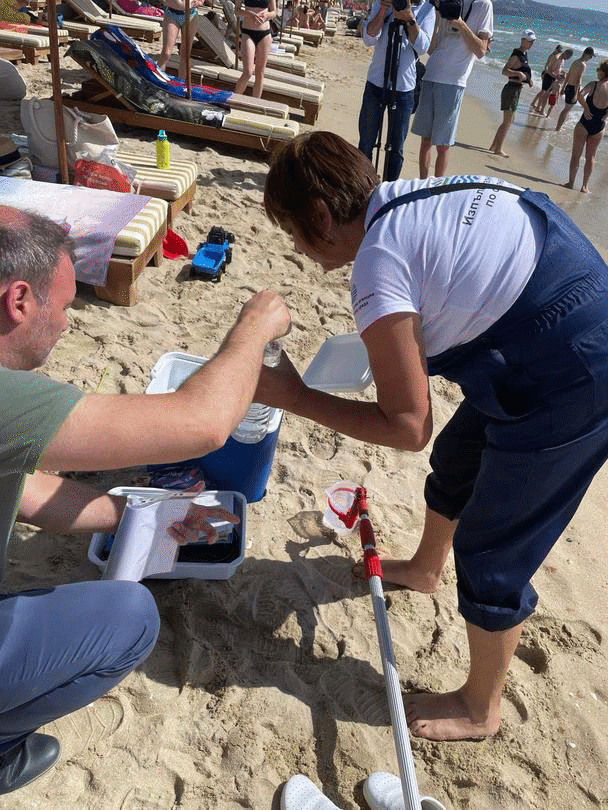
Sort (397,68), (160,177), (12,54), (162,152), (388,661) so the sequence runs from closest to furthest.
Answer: (388,661), (160,177), (162,152), (397,68), (12,54)

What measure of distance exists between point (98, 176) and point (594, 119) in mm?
7418

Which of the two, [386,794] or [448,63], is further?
[448,63]

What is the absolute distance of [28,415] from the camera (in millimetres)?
1176

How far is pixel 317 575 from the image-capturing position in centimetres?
251

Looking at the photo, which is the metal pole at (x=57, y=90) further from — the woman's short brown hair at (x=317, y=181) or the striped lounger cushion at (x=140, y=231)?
the woman's short brown hair at (x=317, y=181)

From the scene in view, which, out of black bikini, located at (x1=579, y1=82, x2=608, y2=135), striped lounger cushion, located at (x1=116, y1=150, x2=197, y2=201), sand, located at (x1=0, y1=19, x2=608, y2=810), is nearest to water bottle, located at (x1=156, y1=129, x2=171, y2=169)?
striped lounger cushion, located at (x1=116, y1=150, x2=197, y2=201)

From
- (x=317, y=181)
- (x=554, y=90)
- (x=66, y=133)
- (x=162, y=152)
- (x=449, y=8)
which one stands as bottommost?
(x=554, y=90)

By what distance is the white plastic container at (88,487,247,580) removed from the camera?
227cm

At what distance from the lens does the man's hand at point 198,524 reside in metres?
2.19

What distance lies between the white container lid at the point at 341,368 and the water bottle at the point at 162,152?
3.27m

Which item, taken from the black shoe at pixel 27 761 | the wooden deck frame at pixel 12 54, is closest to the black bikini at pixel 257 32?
the wooden deck frame at pixel 12 54

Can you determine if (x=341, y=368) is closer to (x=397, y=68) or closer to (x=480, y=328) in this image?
(x=480, y=328)

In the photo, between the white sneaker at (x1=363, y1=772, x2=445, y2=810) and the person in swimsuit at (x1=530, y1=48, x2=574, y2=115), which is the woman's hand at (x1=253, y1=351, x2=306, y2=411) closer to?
the white sneaker at (x1=363, y1=772, x2=445, y2=810)

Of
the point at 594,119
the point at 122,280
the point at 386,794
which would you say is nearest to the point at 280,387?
the point at 386,794
